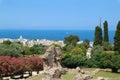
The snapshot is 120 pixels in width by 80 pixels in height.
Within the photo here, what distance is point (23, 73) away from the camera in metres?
41.6

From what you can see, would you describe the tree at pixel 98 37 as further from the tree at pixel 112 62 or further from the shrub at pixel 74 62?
the tree at pixel 112 62

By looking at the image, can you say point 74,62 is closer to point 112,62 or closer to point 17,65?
point 112,62

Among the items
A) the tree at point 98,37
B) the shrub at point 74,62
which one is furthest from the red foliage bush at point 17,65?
the tree at point 98,37

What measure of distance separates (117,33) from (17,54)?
681 inches

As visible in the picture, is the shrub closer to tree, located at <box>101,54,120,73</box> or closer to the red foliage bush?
tree, located at <box>101,54,120,73</box>

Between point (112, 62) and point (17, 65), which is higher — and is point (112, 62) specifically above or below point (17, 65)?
below

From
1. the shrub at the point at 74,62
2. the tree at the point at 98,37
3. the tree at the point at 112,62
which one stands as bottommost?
the shrub at the point at 74,62

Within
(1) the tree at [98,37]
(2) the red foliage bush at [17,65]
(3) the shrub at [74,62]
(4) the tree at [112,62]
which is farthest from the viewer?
(1) the tree at [98,37]

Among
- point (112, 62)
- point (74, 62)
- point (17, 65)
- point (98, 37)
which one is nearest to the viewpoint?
point (17, 65)

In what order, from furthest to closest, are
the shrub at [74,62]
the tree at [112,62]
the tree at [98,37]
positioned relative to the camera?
the tree at [98,37], the shrub at [74,62], the tree at [112,62]

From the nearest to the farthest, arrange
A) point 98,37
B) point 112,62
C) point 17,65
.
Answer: point 17,65 → point 112,62 → point 98,37

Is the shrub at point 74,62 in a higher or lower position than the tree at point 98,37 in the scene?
lower

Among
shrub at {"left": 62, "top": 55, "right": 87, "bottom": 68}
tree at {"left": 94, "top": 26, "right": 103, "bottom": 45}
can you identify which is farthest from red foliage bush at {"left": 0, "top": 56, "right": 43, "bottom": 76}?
tree at {"left": 94, "top": 26, "right": 103, "bottom": 45}

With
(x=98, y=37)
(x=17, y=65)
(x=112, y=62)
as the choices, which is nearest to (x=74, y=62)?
(x=112, y=62)
